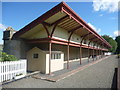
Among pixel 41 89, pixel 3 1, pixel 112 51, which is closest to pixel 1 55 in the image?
pixel 41 89

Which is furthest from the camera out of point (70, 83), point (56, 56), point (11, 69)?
point (56, 56)

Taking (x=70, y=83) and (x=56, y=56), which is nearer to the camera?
(x=70, y=83)

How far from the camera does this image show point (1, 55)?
6555 mm

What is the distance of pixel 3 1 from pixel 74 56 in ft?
44.6

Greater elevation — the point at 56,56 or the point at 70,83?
the point at 56,56

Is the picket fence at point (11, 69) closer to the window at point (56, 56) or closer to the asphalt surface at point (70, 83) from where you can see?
the asphalt surface at point (70, 83)

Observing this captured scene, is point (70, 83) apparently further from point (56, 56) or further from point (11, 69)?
point (56, 56)

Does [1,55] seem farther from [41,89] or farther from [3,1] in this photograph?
[3,1]

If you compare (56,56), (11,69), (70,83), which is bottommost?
(70,83)

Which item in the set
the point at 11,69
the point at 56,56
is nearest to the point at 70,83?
the point at 11,69

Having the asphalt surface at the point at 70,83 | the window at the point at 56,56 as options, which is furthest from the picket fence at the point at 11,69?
the window at the point at 56,56

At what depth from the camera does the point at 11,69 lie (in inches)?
246

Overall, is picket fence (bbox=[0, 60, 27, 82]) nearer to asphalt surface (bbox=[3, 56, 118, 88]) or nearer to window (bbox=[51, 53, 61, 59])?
asphalt surface (bbox=[3, 56, 118, 88])

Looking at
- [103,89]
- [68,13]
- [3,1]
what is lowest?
[103,89]
